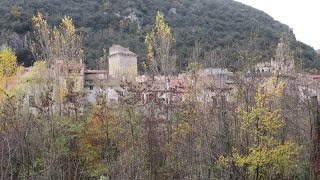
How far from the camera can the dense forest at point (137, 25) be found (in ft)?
173

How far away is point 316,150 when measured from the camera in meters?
14.7

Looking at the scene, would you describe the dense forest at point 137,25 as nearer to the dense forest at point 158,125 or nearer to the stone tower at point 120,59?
the stone tower at point 120,59

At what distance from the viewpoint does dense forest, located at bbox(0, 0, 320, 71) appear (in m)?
52.8

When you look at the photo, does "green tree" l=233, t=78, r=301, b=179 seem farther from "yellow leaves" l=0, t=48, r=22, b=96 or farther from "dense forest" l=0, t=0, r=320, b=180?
"yellow leaves" l=0, t=48, r=22, b=96

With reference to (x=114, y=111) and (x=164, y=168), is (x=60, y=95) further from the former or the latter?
(x=164, y=168)

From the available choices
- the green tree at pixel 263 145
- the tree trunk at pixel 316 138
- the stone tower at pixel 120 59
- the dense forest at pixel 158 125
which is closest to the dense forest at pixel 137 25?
the stone tower at pixel 120 59

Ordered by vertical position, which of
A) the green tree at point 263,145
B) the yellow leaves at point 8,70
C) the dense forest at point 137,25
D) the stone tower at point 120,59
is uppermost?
the dense forest at point 137,25

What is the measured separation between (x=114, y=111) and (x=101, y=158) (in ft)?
8.86

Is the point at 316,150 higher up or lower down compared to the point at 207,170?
higher up

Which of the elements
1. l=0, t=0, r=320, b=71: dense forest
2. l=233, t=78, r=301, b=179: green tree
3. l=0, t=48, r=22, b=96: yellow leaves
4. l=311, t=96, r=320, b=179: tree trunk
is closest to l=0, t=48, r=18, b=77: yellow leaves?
l=0, t=48, r=22, b=96: yellow leaves

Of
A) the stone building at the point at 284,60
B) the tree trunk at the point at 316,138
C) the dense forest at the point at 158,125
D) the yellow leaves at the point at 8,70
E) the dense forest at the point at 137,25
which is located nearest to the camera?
the tree trunk at the point at 316,138

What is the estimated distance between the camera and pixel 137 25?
67688 mm

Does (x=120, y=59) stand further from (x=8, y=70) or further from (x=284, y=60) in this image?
(x=284, y=60)

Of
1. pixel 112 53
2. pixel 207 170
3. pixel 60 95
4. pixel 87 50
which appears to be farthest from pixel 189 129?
pixel 87 50
